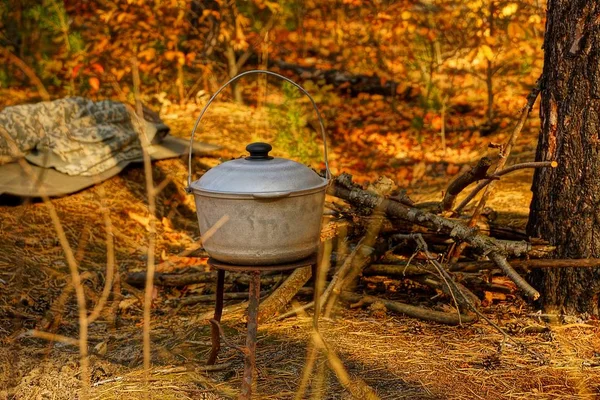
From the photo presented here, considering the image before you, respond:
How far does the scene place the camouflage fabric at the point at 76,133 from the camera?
253 inches

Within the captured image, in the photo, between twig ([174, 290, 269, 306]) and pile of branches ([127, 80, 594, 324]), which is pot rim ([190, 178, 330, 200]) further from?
twig ([174, 290, 269, 306])

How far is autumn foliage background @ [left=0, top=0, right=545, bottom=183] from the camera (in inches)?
340

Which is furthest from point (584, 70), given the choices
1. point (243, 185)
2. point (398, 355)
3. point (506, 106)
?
point (506, 106)

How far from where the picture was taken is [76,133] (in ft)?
22.2

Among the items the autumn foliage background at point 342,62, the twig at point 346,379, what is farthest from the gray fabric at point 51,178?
the twig at point 346,379

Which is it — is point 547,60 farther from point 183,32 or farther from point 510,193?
point 183,32

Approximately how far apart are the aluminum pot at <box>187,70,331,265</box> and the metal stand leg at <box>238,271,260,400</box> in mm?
117

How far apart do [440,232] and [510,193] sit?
6.69 feet

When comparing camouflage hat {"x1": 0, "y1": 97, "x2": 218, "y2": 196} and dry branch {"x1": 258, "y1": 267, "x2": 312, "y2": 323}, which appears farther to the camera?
camouflage hat {"x1": 0, "y1": 97, "x2": 218, "y2": 196}

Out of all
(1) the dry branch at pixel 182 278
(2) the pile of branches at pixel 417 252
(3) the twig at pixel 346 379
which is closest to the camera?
(3) the twig at pixel 346 379

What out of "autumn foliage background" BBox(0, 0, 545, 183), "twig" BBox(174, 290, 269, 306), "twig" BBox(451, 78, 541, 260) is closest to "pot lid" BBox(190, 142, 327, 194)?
"twig" BBox(451, 78, 541, 260)

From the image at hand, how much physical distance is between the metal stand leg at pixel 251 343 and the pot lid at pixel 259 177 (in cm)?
40

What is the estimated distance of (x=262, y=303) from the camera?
4312 mm

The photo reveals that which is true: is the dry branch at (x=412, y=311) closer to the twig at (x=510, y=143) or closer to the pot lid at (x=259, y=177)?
the twig at (x=510, y=143)
